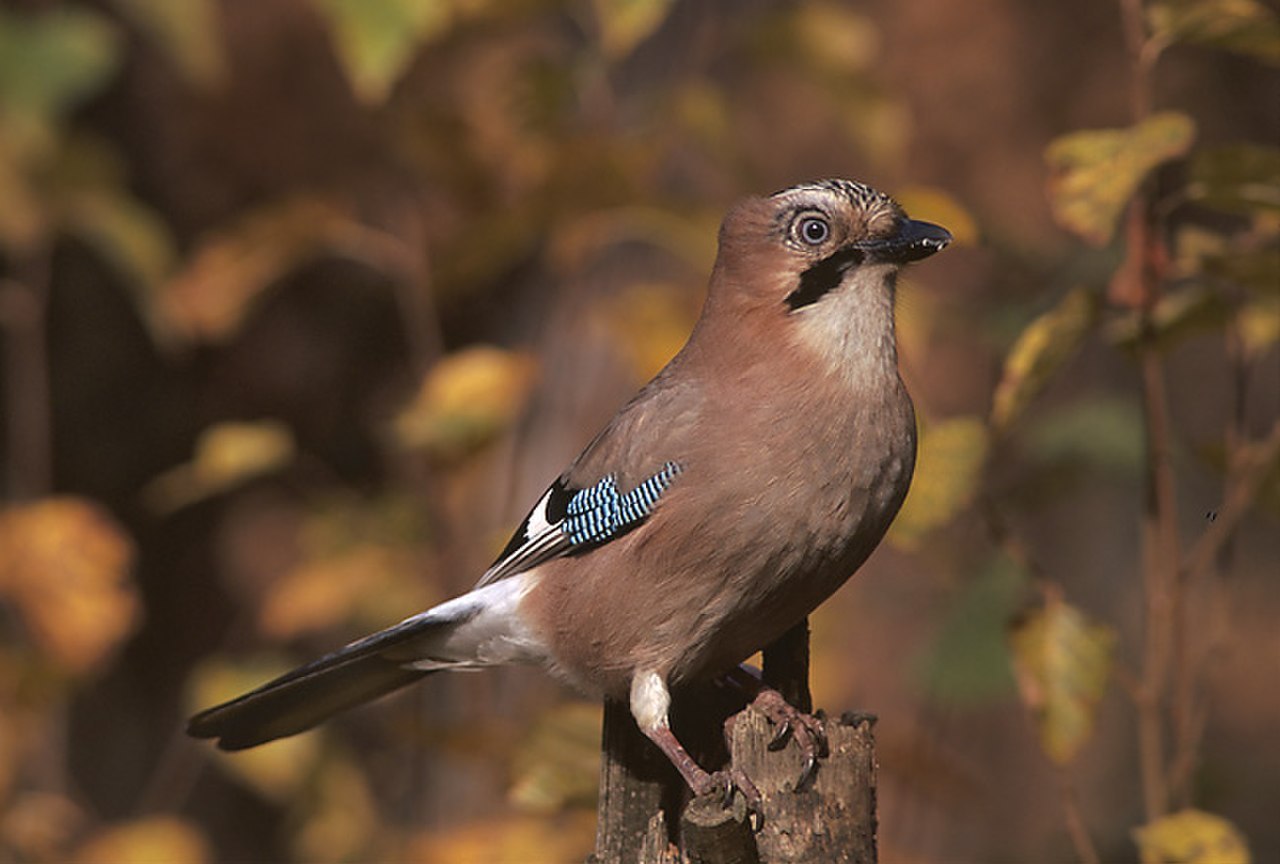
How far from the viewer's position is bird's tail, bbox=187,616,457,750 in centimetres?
303

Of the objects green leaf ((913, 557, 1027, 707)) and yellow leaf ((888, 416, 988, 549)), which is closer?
yellow leaf ((888, 416, 988, 549))

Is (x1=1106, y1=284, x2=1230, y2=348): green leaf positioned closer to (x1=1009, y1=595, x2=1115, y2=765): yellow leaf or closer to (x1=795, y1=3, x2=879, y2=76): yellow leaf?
(x1=1009, y1=595, x2=1115, y2=765): yellow leaf

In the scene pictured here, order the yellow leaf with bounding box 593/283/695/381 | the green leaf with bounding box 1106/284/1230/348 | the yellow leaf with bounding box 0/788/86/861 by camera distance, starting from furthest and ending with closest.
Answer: the yellow leaf with bounding box 0/788/86/861
the yellow leaf with bounding box 593/283/695/381
the green leaf with bounding box 1106/284/1230/348

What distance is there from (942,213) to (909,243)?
1.47ft

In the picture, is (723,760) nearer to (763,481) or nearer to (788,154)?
(763,481)

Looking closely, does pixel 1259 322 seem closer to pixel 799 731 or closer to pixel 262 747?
pixel 799 731

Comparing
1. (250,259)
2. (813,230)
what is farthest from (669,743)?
(250,259)

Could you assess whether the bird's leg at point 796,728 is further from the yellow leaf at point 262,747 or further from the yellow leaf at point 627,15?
the yellow leaf at point 262,747

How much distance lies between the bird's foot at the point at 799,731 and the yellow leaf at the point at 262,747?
177 cm

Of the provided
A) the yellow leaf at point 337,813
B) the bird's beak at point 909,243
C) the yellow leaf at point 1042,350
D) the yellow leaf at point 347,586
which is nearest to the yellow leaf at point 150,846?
the yellow leaf at point 337,813

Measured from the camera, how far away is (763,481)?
105 inches

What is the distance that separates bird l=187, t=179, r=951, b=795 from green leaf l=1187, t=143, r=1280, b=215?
62cm

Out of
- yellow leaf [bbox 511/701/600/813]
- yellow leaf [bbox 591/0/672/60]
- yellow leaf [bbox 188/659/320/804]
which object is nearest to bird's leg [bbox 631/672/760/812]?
yellow leaf [bbox 511/701/600/813]

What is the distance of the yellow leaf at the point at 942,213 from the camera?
3070mm
